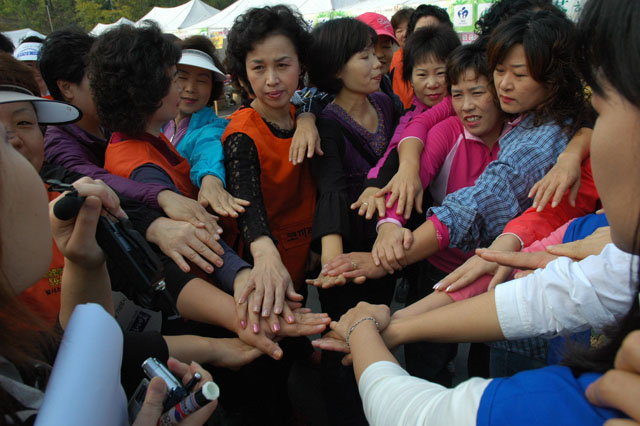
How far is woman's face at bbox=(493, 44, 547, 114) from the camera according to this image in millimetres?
1805

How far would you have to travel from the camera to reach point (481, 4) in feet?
26.8

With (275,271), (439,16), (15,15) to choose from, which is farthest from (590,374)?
(15,15)

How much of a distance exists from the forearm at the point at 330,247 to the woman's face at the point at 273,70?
0.75 m

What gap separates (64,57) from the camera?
2.24 metres

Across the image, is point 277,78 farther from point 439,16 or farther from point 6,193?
point 439,16

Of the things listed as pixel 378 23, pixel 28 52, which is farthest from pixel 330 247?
pixel 28 52

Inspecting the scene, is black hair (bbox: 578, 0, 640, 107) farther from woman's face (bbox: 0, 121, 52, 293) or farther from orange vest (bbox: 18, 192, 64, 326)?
orange vest (bbox: 18, 192, 64, 326)

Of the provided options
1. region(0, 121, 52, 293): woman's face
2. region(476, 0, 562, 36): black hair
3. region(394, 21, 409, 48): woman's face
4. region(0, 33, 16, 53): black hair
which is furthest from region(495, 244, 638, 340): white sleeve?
region(394, 21, 409, 48): woman's face

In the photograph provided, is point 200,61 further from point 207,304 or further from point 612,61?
point 612,61

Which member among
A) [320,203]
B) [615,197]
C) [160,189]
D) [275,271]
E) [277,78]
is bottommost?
[275,271]

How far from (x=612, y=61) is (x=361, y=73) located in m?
1.61

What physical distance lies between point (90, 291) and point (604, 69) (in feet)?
4.78

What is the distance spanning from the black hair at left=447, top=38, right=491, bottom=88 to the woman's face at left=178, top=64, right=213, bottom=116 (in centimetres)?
153

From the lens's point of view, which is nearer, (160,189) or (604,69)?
(604,69)
